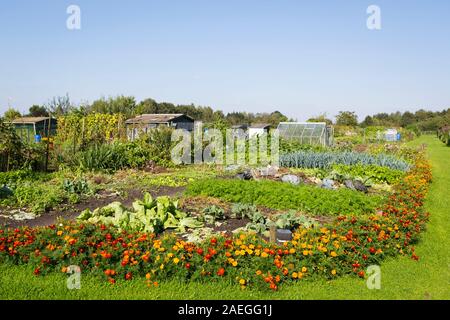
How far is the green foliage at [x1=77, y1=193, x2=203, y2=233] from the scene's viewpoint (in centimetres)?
532

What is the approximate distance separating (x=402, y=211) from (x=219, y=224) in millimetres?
2977

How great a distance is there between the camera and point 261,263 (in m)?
4.12

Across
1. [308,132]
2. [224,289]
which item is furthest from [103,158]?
[308,132]

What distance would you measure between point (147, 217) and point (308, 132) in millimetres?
18340

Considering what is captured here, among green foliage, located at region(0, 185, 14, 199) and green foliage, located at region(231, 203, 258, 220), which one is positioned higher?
green foliage, located at region(0, 185, 14, 199)

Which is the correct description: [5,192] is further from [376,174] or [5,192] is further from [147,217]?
[376,174]

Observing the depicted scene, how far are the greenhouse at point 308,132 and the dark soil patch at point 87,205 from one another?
13.8 m

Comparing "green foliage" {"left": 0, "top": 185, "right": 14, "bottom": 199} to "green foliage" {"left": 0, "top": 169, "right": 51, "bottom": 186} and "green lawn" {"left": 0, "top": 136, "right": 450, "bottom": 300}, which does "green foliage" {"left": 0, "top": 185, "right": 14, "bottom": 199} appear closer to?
"green foliage" {"left": 0, "top": 169, "right": 51, "bottom": 186}

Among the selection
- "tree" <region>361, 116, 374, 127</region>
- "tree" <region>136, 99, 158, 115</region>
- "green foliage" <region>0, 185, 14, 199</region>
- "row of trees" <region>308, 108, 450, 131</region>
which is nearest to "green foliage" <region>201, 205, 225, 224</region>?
"green foliage" <region>0, 185, 14, 199</region>

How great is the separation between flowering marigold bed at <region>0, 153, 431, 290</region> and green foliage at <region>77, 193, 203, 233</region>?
1.92ft

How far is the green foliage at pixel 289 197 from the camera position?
6.70 metres

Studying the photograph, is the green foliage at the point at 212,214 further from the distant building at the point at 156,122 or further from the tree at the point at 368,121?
the tree at the point at 368,121
